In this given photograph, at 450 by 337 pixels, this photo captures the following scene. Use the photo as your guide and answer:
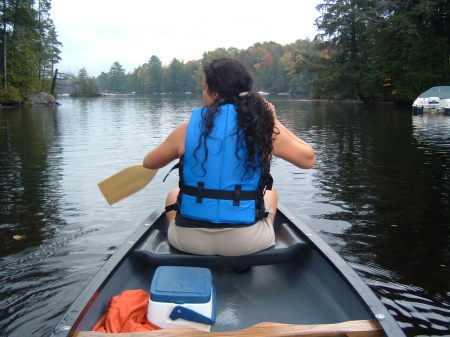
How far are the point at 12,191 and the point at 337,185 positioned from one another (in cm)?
505

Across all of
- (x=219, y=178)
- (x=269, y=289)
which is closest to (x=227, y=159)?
(x=219, y=178)

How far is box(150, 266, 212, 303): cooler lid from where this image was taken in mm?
2268

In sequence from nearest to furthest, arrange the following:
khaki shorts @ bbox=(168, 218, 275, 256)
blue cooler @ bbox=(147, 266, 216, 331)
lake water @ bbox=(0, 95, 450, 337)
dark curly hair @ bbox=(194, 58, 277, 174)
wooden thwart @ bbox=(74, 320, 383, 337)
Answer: wooden thwart @ bbox=(74, 320, 383, 337) → blue cooler @ bbox=(147, 266, 216, 331) → dark curly hair @ bbox=(194, 58, 277, 174) → khaki shorts @ bbox=(168, 218, 275, 256) → lake water @ bbox=(0, 95, 450, 337)

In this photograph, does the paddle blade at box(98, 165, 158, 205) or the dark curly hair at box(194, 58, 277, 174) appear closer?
the dark curly hair at box(194, 58, 277, 174)

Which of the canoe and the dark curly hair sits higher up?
the dark curly hair

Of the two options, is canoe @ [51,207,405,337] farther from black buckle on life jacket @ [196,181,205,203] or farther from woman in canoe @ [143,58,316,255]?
black buckle on life jacket @ [196,181,205,203]

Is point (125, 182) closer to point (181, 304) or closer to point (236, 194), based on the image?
point (236, 194)

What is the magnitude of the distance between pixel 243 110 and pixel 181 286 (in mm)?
981

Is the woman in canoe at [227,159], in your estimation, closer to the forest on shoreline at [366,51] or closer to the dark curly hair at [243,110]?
the dark curly hair at [243,110]

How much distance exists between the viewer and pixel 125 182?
3613mm

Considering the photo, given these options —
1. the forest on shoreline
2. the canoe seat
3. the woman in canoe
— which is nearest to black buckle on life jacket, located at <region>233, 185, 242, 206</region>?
the woman in canoe

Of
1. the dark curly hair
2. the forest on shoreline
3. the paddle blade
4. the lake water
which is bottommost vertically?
the lake water

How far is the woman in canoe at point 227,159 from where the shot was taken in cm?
262

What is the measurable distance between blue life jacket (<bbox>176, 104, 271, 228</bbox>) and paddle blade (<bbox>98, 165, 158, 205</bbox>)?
831mm
